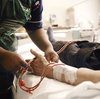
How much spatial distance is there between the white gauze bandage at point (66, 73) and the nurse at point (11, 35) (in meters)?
0.10

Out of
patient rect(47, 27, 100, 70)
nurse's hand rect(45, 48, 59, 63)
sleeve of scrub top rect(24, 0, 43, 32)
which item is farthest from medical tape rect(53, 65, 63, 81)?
sleeve of scrub top rect(24, 0, 43, 32)

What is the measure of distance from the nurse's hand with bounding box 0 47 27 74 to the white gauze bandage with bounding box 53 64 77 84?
0.56 ft

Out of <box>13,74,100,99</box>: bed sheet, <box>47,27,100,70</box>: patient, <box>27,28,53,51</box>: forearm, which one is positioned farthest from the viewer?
<box>27,28,53,51</box>: forearm

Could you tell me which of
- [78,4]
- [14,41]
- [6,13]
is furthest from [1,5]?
[78,4]

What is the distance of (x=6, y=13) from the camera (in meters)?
0.52

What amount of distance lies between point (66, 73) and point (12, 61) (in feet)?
0.85

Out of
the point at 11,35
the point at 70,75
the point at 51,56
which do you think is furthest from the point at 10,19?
the point at 70,75

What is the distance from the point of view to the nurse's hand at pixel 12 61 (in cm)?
46

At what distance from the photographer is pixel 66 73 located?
0.49 metres

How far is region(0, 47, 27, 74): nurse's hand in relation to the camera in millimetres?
456

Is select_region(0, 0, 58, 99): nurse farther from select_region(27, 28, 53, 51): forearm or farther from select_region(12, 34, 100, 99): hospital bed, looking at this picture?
select_region(12, 34, 100, 99): hospital bed

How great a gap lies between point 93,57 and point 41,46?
0.38m

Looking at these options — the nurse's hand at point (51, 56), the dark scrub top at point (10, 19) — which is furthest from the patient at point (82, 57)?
the dark scrub top at point (10, 19)

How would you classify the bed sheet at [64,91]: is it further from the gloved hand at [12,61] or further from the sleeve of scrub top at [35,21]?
the sleeve of scrub top at [35,21]
